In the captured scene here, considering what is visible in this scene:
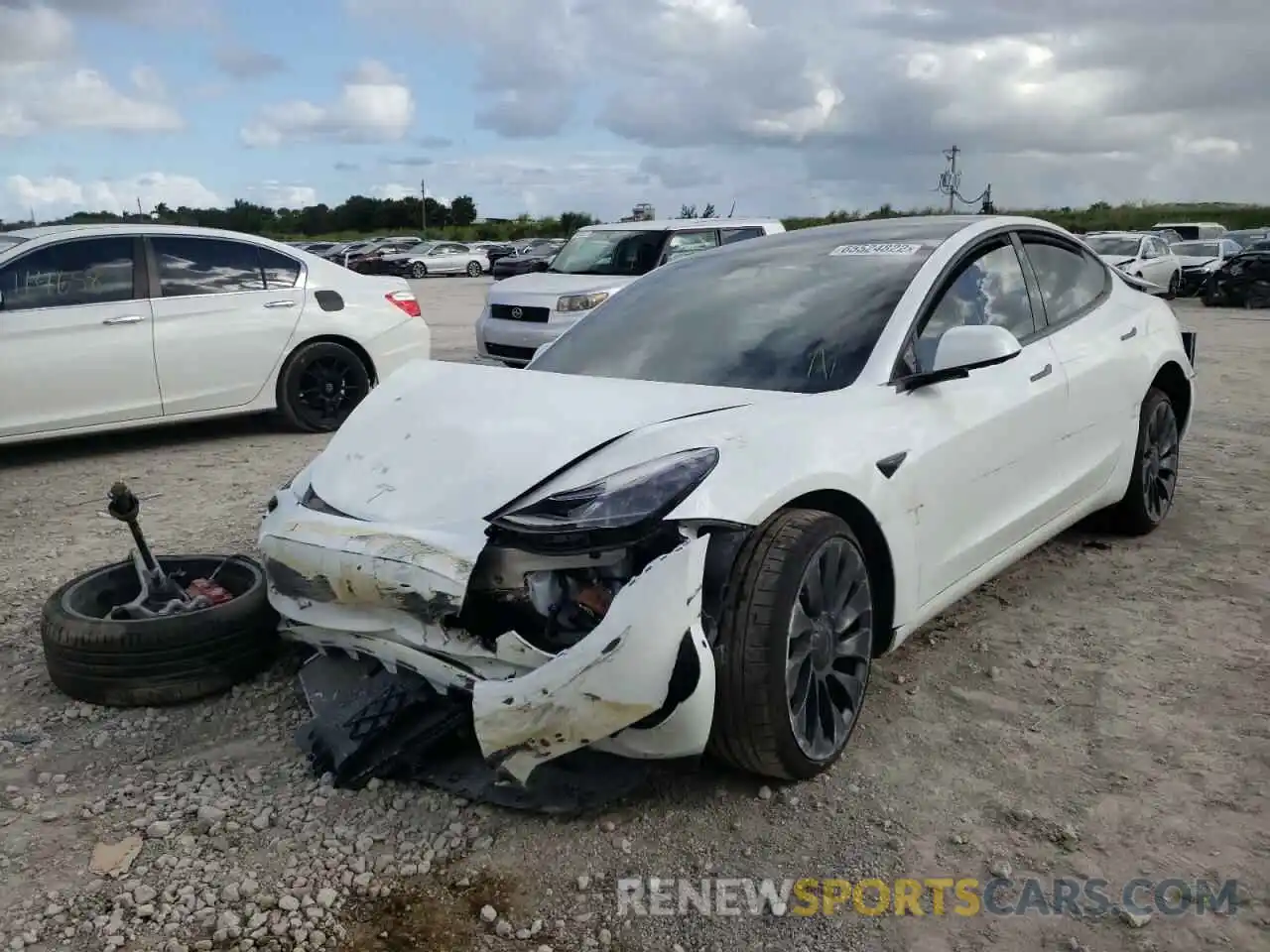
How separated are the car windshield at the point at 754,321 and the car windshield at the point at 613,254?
6765 mm

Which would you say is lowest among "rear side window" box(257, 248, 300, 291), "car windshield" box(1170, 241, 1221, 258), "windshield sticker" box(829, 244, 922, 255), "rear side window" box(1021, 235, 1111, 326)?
"car windshield" box(1170, 241, 1221, 258)

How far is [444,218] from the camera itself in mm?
84062

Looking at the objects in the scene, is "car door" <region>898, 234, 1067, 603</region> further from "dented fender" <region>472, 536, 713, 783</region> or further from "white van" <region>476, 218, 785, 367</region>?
"white van" <region>476, 218, 785, 367</region>

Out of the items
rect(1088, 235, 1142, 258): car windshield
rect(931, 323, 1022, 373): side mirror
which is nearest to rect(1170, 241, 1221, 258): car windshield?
rect(1088, 235, 1142, 258): car windshield

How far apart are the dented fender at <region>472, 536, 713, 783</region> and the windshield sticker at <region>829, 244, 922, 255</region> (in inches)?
69.2

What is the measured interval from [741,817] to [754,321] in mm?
1657

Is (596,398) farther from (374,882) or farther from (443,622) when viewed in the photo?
(374,882)

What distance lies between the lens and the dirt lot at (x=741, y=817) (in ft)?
8.13

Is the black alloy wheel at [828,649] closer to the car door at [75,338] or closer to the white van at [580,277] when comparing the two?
the car door at [75,338]

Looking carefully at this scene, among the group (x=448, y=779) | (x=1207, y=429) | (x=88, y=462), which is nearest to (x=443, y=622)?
(x=448, y=779)

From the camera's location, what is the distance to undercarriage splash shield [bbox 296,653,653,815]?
292 centimetres

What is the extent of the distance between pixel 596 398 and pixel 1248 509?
4.05 metres

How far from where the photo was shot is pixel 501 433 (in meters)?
3.12

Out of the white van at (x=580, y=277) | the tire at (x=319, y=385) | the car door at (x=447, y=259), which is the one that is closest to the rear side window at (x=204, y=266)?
the tire at (x=319, y=385)
